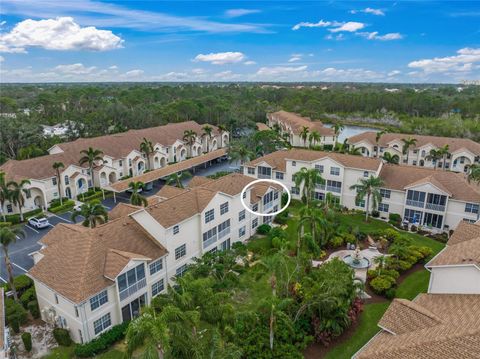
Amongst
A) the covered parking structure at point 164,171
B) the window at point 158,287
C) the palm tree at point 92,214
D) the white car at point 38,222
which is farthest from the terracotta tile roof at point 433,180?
the white car at point 38,222

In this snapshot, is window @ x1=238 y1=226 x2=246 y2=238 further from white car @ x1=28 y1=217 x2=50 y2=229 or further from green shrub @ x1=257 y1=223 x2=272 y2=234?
white car @ x1=28 y1=217 x2=50 y2=229

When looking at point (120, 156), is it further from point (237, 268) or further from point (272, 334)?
point (272, 334)

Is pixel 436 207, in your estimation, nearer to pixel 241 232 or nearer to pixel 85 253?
pixel 241 232

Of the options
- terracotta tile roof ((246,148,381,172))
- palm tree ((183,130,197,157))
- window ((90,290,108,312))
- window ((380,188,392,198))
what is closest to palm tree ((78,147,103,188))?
palm tree ((183,130,197,157))

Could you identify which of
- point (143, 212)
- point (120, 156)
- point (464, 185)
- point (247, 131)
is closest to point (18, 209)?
point (120, 156)

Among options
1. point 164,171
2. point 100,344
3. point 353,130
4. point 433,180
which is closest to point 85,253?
point 100,344

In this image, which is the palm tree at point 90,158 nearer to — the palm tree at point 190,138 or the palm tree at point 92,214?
the palm tree at point 92,214
